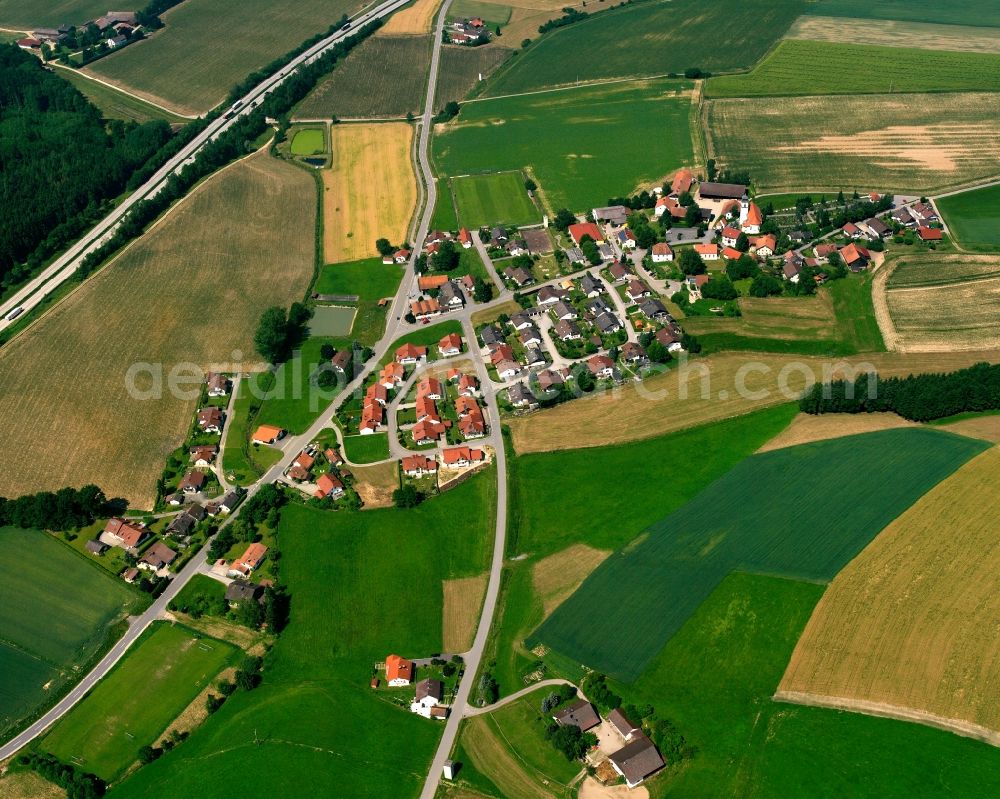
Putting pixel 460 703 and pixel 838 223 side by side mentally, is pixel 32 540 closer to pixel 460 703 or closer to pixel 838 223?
pixel 460 703

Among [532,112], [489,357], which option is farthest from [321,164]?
[489,357]

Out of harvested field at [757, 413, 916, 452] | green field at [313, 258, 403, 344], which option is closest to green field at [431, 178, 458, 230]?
green field at [313, 258, 403, 344]

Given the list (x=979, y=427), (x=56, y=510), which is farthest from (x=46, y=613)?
(x=979, y=427)

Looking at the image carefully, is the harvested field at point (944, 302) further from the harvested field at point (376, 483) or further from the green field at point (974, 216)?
the harvested field at point (376, 483)

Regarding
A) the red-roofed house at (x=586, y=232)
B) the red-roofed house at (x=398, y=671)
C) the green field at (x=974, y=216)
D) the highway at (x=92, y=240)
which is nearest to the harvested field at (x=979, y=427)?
the green field at (x=974, y=216)

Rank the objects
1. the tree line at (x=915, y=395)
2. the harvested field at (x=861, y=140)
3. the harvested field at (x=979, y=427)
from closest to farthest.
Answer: the harvested field at (x=979, y=427)
the tree line at (x=915, y=395)
the harvested field at (x=861, y=140)

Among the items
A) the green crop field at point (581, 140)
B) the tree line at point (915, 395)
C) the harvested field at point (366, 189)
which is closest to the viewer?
the tree line at point (915, 395)

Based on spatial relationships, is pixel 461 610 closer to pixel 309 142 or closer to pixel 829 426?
pixel 829 426
